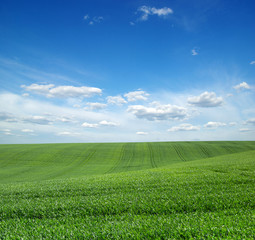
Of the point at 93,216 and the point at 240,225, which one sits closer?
the point at 240,225

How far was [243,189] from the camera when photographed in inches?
481

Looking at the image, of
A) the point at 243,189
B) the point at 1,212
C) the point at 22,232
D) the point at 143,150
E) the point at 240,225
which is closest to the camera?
the point at 240,225

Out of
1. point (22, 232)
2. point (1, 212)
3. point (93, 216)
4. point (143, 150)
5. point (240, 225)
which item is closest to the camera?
point (240, 225)

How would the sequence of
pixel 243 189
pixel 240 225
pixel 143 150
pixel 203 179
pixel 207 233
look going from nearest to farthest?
pixel 207 233 < pixel 240 225 < pixel 243 189 < pixel 203 179 < pixel 143 150

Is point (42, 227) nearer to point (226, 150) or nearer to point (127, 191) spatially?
point (127, 191)

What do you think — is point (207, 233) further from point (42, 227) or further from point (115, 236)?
point (42, 227)

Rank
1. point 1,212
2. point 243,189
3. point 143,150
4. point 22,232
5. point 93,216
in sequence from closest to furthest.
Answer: point 22,232, point 93,216, point 1,212, point 243,189, point 143,150

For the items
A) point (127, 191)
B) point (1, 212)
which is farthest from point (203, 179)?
point (1, 212)

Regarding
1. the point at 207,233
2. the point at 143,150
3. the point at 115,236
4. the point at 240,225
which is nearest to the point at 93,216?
the point at 115,236

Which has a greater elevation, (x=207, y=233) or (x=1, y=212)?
(x=207, y=233)

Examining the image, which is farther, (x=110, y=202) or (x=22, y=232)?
(x=110, y=202)

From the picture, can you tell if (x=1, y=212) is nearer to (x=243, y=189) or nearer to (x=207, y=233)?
(x=207, y=233)

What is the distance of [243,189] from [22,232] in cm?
1254

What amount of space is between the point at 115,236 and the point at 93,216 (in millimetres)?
2462
